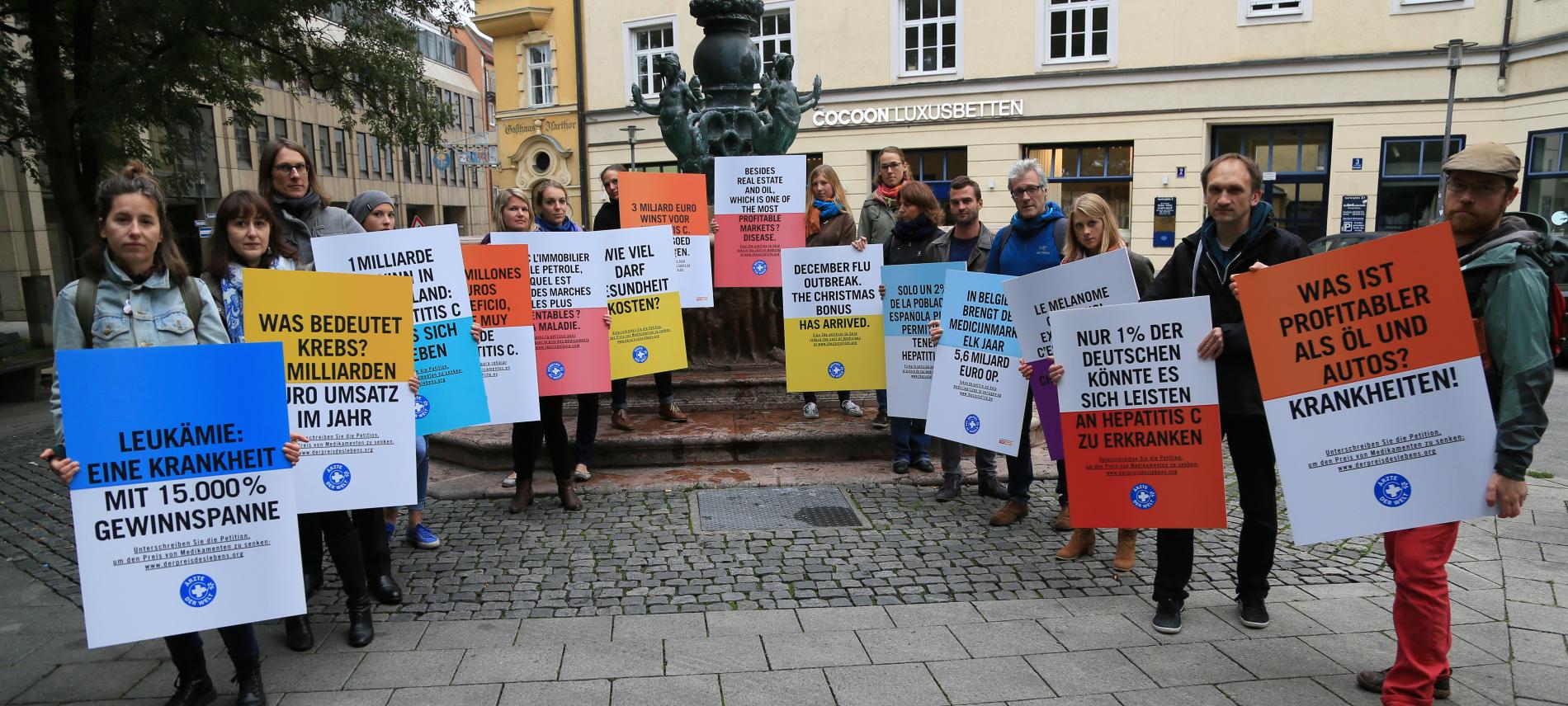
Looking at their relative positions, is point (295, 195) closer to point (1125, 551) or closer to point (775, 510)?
point (775, 510)

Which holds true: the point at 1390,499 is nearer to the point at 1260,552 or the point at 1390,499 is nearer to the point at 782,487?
the point at 1260,552

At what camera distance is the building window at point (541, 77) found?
27.5 meters

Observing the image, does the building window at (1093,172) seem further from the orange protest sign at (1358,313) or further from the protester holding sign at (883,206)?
the orange protest sign at (1358,313)

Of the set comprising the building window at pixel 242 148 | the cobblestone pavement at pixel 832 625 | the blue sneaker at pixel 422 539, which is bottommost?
the cobblestone pavement at pixel 832 625

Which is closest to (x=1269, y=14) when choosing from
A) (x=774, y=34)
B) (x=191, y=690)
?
(x=774, y=34)

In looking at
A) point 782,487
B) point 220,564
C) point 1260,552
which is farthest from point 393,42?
point 1260,552

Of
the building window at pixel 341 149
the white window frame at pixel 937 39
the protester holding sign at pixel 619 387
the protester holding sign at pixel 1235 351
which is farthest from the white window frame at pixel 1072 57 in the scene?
the building window at pixel 341 149

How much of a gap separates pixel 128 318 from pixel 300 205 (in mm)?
1301

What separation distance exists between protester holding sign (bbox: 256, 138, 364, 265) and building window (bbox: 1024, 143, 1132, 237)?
62.0 ft

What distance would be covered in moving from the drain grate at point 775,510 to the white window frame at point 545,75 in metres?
23.9

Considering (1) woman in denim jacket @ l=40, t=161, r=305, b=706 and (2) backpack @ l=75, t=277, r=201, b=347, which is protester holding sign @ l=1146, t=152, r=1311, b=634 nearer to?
(1) woman in denim jacket @ l=40, t=161, r=305, b=706

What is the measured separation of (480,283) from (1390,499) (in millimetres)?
4189

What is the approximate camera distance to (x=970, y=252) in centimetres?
563

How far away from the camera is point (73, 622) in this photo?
4.04m
